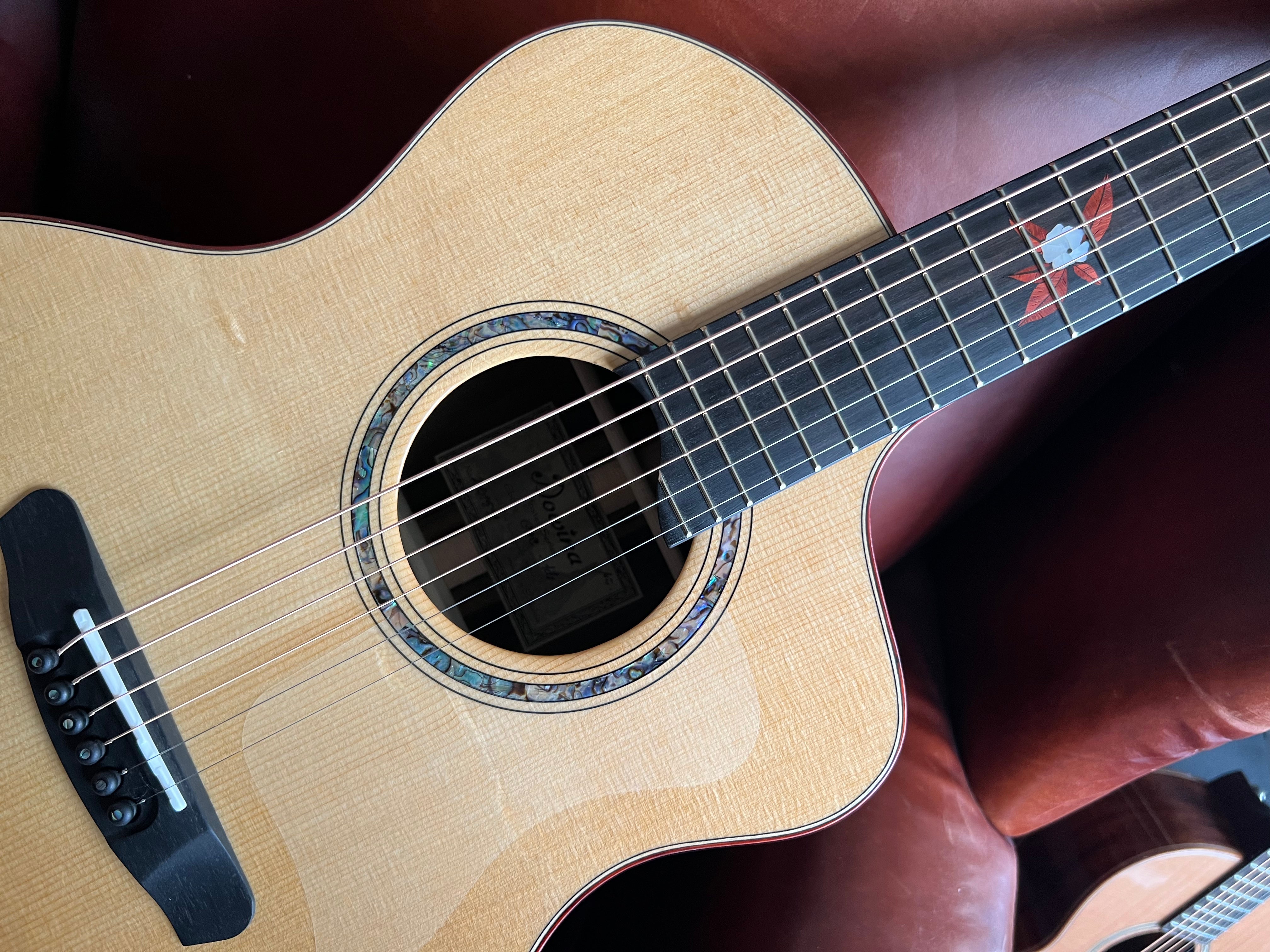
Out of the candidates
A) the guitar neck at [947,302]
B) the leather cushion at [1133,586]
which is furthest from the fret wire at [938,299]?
the leather cushion at [1133,586]

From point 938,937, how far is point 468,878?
0.59 metres

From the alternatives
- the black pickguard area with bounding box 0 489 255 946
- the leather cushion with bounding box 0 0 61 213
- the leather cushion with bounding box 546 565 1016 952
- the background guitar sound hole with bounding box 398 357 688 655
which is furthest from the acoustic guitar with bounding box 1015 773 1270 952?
the leather cushion with bounding box 0 0 61 213

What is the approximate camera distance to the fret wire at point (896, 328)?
2.45ft

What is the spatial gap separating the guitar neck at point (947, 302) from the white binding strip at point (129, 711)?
0.51 metres

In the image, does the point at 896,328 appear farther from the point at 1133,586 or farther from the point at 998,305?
the point at 1133,586

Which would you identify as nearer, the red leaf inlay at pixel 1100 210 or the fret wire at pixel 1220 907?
the red leaf inlay at pixel 1100 210

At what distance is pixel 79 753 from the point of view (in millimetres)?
697

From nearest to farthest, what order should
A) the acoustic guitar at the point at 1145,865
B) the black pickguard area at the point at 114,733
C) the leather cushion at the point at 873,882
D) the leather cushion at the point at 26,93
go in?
the black pickguard area at the point at 114,733 → the leather cushion at the point at 26,93 → the leather cushion at the point at 873,882 → the acoustic guitar at the point at 1145,865

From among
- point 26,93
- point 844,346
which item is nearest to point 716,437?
point 844,346

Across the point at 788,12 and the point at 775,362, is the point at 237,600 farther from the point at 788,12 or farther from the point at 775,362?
the point at 788,12

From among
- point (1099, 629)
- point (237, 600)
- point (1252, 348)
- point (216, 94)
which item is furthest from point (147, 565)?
point (1252, 348)

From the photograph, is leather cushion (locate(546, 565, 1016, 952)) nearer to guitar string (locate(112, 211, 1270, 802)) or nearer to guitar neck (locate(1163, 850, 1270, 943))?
guitar neck (locate(1163, 850, 1270, 943))

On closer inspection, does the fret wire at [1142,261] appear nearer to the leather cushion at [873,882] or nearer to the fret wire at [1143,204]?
the fret wire at [1143,204]

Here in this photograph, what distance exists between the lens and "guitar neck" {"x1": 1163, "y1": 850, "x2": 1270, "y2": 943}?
1.11 m
